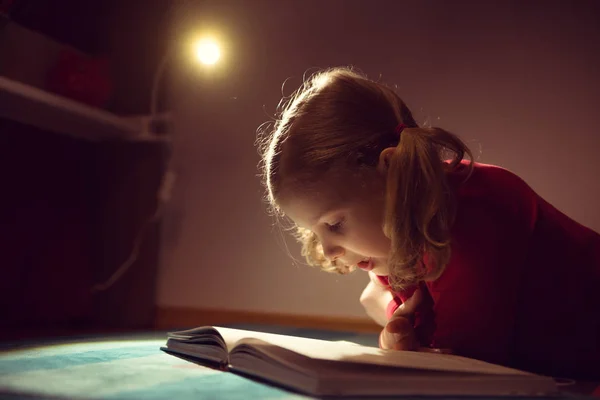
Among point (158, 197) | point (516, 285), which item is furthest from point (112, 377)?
point (158, 197)

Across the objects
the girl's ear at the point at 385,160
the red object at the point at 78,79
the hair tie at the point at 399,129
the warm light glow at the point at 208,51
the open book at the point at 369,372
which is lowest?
the open book at the point at 369,372

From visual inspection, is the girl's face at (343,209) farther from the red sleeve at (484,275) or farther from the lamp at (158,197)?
the lamp at (158,197)

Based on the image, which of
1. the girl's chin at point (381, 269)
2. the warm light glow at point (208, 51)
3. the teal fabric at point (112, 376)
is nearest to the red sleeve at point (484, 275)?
the girl's chin at point (381, 269)

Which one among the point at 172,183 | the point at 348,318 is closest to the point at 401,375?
the point at 348,318

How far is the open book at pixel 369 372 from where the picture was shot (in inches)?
20.8

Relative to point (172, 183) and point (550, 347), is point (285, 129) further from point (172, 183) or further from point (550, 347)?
point (172, 183)

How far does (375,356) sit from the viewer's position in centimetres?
61

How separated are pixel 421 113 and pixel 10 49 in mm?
1076

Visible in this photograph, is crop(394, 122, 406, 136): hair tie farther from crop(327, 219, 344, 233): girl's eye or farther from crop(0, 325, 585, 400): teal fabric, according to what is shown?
crop(0, 325, 585, 400): teal fabric

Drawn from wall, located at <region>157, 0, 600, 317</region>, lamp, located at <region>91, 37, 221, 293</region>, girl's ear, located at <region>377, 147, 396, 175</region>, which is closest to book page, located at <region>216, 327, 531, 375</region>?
girl's ear, located at <region>377, 147, 396, 175</region>

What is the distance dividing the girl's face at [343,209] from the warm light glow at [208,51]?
3.08 feet

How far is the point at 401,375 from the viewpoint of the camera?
1.79 ft

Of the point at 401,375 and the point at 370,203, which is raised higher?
the point at 370,203

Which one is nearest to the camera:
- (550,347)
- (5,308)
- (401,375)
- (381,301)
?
(401,375)
